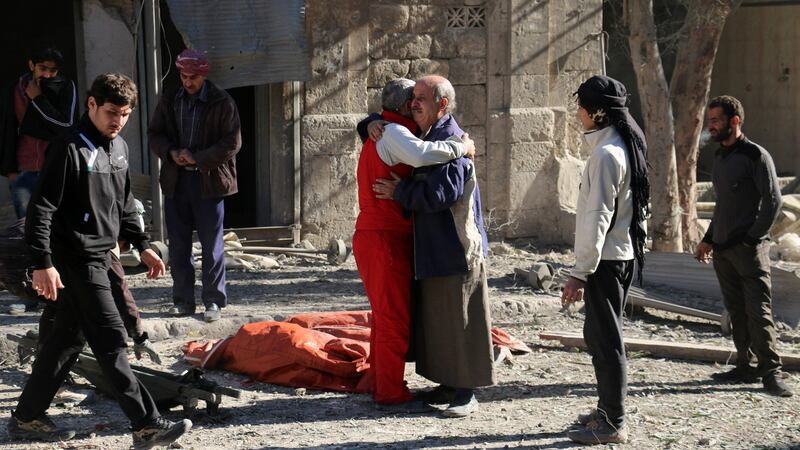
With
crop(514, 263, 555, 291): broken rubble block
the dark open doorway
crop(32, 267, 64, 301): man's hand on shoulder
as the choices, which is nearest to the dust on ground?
crop(514, 263, 555, 291): broken rubble block

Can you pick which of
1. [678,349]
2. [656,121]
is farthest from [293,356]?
[656,121]

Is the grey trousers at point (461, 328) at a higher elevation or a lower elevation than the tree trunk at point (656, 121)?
lower

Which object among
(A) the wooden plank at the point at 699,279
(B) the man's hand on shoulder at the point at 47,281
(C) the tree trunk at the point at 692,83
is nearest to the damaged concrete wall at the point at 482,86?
(C) the tree trunk at the point at 692,83

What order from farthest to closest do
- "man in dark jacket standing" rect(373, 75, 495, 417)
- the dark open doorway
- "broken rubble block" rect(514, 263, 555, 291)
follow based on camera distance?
1. the dark open doorway
2. "broken rubble block" rect(514, 263, 555, 291)
3. "man in dark jacket standing" rect(373, 75, 495, 417)

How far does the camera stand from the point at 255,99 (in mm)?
11102

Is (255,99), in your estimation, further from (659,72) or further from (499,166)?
(659,72)

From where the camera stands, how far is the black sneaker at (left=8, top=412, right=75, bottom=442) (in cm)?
547

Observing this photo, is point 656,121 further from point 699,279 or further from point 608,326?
point 608,326

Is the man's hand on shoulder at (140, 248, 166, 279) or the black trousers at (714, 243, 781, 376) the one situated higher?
the man's hand on shoulder at (140, 248, 166, 279)

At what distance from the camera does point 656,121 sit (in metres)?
10.6

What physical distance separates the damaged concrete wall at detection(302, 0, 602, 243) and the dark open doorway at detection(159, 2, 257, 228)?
130 cm

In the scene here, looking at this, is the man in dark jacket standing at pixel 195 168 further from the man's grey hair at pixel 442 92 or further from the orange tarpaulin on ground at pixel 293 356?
the man's grey hair at pixel 442 92

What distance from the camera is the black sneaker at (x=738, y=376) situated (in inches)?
269

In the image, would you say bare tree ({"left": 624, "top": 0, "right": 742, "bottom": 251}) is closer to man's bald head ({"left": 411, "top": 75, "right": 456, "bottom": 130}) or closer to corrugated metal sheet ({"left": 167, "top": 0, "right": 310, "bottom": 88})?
corrugated metal sheet ({"left": 167, "top": 0, "right": 310, "bottom": 88})
